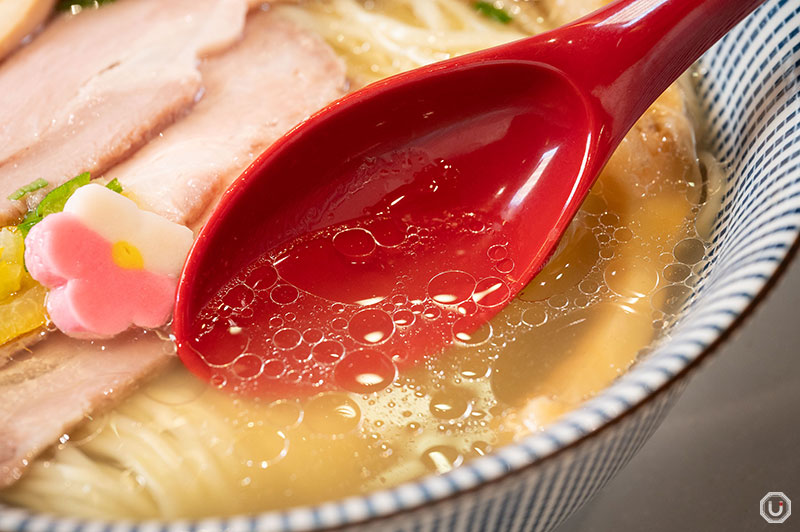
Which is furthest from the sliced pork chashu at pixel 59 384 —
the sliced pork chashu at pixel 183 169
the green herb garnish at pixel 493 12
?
the green herb garnish at pixel 493 12

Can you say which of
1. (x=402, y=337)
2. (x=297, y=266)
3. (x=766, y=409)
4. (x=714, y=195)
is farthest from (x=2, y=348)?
(x=766, y=409)

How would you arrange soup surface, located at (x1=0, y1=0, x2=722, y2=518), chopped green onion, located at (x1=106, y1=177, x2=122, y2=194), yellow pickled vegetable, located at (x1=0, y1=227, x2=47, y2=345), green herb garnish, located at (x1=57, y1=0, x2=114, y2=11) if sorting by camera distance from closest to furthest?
soup surface, located at (x1=0, y1=0, x2=722, y2=518) → yellow pickled vegetable, located at (x1=0, y1=227, x2=47, y2=345) → chopped green onion, located at (x1=106, y1=177, x2=122, y2=194) → green herb garnish, located at (x1=57, y1=0, x2=114, y2=11)

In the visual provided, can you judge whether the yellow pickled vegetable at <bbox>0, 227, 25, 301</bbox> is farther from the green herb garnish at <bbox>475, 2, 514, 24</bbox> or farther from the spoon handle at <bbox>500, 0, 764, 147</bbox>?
the green herb garnish at <bbox>475, 2, 514, 24</bbox>

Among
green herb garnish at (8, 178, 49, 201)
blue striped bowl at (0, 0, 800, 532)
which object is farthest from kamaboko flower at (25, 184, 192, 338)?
blue striped bowl at (0, 0, 800, 532)

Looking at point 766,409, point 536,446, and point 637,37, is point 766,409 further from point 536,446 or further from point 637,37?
point 536,446

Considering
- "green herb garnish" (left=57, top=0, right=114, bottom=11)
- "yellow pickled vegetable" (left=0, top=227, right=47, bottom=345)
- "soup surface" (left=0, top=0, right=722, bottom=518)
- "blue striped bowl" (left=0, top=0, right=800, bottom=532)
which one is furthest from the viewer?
"green herb garnish" (left=57, top=0, right=114, bottom=11)

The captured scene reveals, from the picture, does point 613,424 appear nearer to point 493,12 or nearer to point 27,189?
point 27,189

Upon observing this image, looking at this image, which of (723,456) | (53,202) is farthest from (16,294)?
(723,456)
